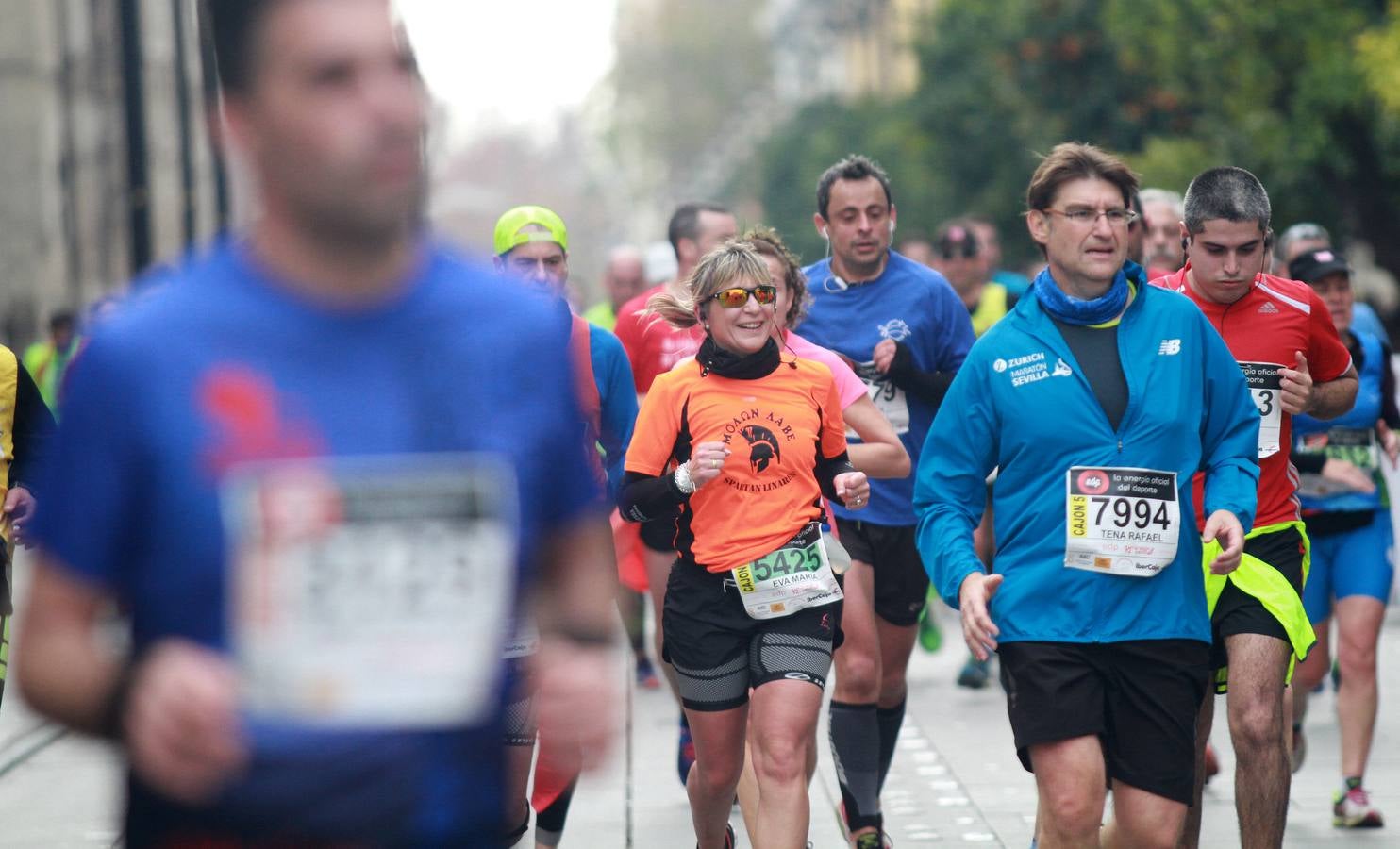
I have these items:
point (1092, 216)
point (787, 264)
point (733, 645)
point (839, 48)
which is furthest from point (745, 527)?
point (839, 48)

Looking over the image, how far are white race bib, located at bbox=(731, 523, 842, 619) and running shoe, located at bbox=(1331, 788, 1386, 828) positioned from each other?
2.50 m

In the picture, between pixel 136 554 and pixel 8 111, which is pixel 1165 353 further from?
pixel 8 111

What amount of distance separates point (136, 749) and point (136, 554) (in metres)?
0.22

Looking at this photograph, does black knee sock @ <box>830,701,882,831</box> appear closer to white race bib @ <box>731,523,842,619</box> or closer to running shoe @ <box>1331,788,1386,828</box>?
white race bib @ <box>731,523,842,619</box>

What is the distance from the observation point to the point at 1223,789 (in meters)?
8.10

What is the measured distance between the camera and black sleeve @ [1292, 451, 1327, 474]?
7.59 meters

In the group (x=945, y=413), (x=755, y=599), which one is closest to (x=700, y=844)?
(x=755, y=599)

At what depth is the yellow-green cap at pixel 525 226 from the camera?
7.05m

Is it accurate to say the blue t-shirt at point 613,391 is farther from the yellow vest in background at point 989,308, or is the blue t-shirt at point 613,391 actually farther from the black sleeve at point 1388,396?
the yellow vest in background at point 989,308

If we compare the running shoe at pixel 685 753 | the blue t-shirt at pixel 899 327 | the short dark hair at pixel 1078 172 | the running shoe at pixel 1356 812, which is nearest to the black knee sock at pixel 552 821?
the running shoe at pixel 685 753

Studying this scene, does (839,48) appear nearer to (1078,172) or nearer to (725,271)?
(725,271)

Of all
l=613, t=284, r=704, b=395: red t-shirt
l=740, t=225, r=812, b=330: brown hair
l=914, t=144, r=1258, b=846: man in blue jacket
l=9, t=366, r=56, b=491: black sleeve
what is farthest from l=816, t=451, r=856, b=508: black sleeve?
l=9, t=366, r=56, b=491: black sleeve

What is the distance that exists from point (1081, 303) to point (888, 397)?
2.44 m

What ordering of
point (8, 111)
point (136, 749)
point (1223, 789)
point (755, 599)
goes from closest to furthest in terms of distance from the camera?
point (136, 749) → point (755, 599) → point (1223, 789) → point (8, 111)
